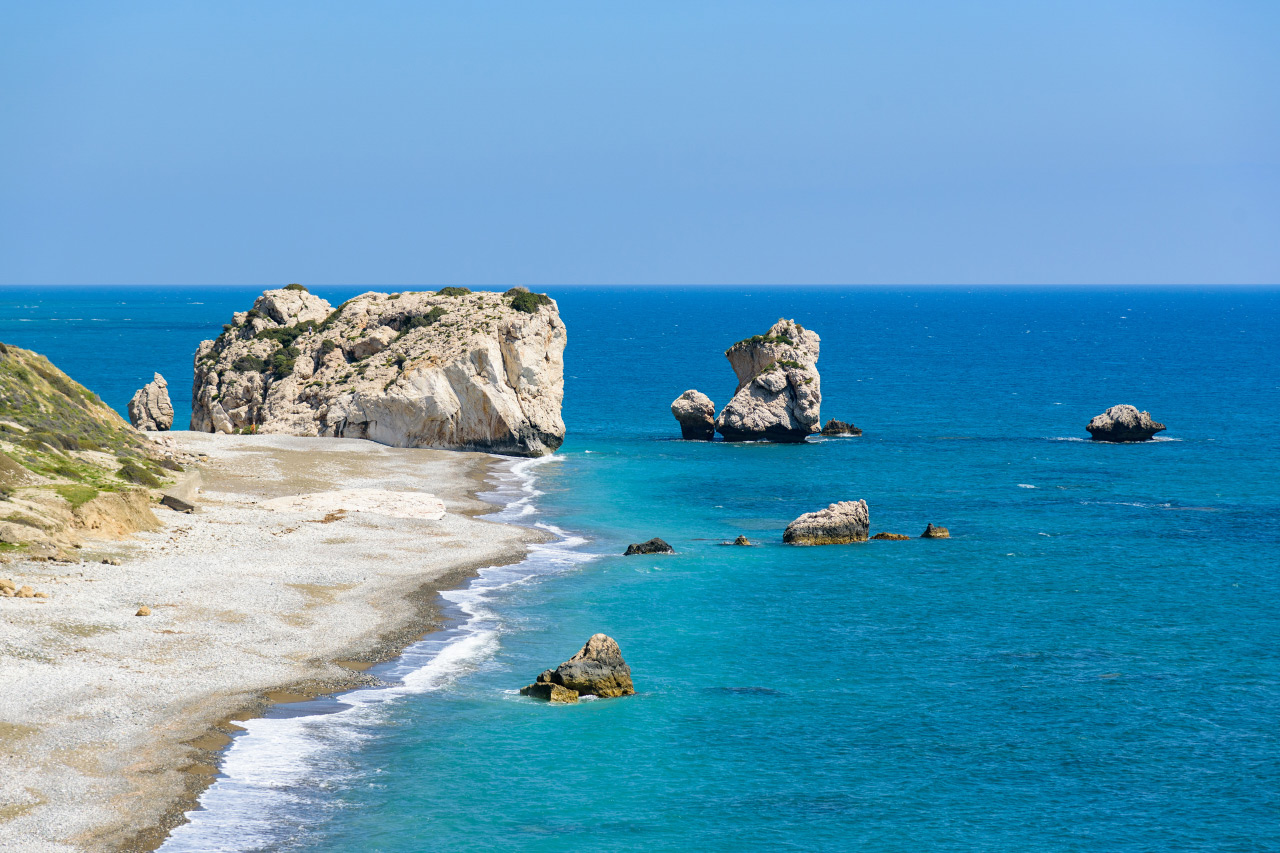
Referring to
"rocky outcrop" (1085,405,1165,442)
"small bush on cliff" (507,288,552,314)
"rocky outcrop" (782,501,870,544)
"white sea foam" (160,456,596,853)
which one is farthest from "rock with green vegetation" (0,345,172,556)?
"rocky outcrop" (1085,405,1165,442)

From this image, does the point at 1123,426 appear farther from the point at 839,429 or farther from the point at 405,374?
the point at 405,374

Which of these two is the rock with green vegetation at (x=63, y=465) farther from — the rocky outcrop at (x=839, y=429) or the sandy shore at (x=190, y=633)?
the rocky outcrop at (x=839, y=429)

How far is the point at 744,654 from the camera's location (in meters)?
37.1

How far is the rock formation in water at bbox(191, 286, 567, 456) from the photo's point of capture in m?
77.7

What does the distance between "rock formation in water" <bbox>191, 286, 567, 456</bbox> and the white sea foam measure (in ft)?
118

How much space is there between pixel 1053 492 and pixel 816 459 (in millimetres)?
16882

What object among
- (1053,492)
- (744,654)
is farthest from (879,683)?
(1053,492)

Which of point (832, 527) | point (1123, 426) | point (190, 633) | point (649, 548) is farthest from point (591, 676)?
point (1123, 426)

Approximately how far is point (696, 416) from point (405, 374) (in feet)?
75.0

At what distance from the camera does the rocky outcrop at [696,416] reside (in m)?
89.5

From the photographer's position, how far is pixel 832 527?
53281 mm

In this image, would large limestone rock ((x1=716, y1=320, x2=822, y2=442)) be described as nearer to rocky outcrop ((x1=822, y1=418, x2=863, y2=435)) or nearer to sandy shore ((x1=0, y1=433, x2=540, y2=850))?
rocky outcrop ((x1=822, y1=418, x2=863, y2=435))

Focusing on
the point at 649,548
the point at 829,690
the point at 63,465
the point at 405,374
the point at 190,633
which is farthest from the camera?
the point at 405,374

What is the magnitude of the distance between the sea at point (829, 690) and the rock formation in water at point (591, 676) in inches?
25.4
